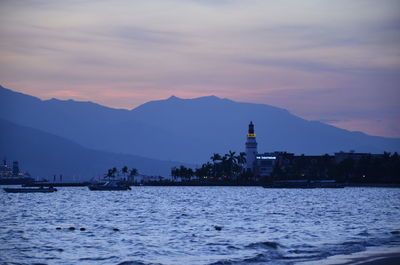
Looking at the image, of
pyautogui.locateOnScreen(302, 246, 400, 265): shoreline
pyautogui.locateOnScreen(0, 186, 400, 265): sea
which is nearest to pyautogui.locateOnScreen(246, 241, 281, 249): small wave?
pyautogui.locateOnScreen(0, 186, 400, 265): sea

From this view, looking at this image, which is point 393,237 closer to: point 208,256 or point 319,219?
point 208,256

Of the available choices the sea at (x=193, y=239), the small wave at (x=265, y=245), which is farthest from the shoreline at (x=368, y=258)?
the small wave at (x=265, y=245)

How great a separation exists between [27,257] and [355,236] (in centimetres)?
2359

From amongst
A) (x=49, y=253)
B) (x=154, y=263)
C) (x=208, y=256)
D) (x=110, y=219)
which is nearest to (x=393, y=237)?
(x=208, y=256)

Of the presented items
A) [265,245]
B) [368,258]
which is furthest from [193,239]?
[368,258]

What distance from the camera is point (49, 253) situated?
42.4 metres

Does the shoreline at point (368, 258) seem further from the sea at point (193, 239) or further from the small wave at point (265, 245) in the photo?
the small wave at point (265, 245)

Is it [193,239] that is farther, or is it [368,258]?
[193,239]

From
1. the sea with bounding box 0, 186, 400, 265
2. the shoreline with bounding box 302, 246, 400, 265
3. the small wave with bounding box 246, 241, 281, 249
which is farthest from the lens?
the small wave with bounding box 246, 241, 281, 249

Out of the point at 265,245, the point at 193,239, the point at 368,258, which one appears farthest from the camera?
the point at 193,239

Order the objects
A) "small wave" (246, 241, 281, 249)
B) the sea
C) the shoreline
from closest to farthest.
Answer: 1. the shoreline
2. the sea
3. "small wave" (246, 241, 281, 249)

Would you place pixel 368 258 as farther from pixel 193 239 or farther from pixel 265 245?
pixel 193 239

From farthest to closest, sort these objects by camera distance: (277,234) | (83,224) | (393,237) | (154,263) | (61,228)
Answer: (83,224), (61,228), (277,234), (393,237), (154,263)

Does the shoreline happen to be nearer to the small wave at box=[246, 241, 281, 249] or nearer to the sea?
the sea
